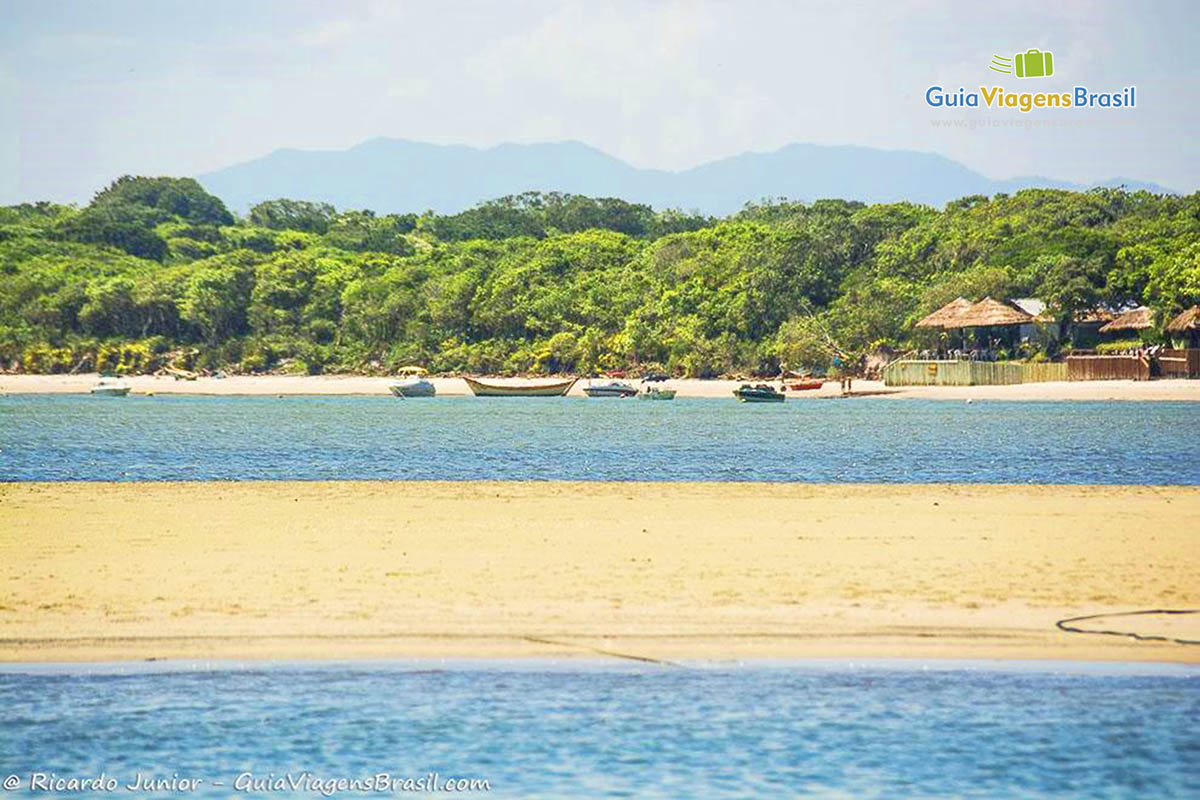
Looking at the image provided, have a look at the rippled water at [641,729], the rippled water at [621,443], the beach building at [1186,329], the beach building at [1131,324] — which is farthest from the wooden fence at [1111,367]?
the rippled water at [641,729]

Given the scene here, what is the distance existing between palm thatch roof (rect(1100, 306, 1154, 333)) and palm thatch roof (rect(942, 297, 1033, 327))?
5006mm

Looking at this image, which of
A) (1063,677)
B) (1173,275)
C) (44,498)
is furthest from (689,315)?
(1063,677)

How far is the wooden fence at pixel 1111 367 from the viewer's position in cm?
8869

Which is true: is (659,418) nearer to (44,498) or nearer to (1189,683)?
(44,498)

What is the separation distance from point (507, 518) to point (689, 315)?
3790 inches

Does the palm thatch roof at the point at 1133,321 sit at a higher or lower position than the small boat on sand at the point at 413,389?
higher

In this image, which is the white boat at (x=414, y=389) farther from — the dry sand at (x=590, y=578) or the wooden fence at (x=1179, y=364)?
the dry sand at (x=590, y=578)

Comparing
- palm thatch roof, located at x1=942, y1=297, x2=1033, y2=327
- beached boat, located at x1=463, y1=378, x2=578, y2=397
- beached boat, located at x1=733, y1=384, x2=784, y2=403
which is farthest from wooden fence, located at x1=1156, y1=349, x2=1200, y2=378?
beached boat, located at x1=463, y1=378, x2=578, y2=397

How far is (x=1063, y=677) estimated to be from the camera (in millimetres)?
14336

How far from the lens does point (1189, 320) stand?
87125 millimetres

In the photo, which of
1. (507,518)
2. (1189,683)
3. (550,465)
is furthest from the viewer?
(550,465)

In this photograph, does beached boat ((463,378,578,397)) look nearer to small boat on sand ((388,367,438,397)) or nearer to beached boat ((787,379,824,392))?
small boat on sand ((388,367,438,397))

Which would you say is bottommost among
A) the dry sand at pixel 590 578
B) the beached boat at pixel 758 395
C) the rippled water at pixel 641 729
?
the rippled water at pixel 641 729

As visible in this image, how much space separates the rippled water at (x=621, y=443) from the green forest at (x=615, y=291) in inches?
818
